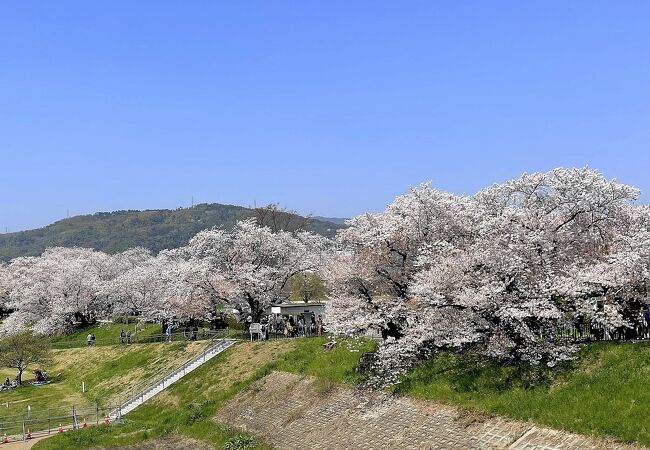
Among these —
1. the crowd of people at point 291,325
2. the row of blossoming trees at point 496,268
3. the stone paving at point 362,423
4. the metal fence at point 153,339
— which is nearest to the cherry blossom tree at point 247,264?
the crowd of people at point 291,325

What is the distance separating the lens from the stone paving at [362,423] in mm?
19453

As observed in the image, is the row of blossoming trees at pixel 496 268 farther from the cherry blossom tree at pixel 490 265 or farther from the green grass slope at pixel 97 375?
the green grass slope at pixel 97 375

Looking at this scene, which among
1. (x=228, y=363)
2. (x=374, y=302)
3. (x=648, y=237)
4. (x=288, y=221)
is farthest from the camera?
(x=288, y=221)

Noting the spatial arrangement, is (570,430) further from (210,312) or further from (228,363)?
(210,312)

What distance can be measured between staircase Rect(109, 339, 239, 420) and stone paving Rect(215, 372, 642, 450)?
840 cm

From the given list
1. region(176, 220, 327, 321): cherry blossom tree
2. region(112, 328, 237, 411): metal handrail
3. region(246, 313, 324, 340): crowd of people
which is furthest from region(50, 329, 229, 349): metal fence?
region(112, 328, 237, 411): metal handrail

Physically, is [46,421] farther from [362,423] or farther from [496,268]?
[496,268]

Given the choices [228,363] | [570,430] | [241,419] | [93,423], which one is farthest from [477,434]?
[93,423]

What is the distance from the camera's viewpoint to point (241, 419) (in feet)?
100

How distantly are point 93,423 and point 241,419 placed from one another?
36.4 ft

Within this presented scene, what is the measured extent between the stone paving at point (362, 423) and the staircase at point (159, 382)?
8.40 meters

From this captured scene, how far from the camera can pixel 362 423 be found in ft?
Result: 82.0

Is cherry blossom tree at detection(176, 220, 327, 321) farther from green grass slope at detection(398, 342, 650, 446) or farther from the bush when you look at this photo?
green grass slope at detection(398, 342, 650, 446)

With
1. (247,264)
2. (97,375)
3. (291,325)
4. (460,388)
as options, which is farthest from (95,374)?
(460,388)
